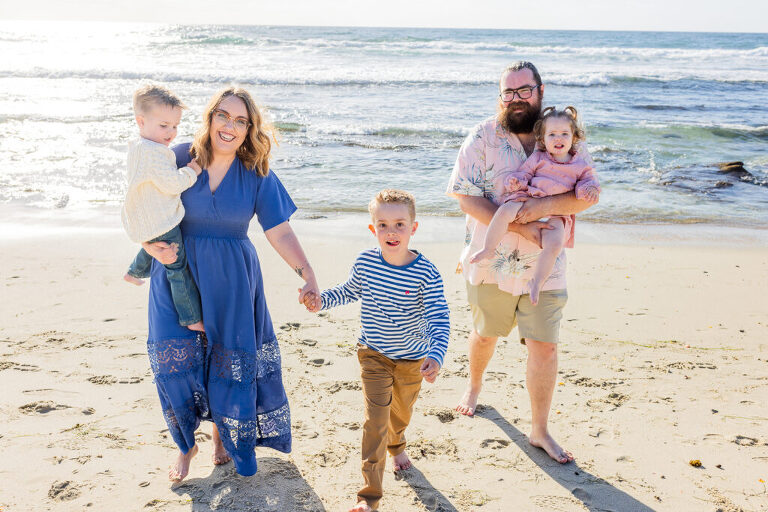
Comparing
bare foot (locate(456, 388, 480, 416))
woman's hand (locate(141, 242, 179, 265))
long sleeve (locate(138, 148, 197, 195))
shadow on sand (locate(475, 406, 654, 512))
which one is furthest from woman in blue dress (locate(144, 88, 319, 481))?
shadow on sand (locate(475, 406, 654, 512))

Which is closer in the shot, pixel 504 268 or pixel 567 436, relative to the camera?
pixel 504 268

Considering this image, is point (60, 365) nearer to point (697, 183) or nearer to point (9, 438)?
point (9, 438)

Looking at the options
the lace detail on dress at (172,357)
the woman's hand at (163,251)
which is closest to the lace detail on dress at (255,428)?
the lace detail on dress at (172,357)

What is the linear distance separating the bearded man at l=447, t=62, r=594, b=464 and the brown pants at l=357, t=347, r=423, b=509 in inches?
29.7

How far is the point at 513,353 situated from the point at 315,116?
40.3ft

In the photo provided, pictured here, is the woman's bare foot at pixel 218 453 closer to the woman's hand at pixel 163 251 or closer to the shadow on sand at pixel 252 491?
the shadow on sand at pixel 252 491

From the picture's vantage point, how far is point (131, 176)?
277 centimetres

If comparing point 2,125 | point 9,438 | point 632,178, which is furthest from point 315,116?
point 9,438

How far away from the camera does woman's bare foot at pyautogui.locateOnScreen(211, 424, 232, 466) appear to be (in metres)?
3.31

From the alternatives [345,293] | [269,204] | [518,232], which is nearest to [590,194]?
[518,232]

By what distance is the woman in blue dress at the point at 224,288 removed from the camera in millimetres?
2912

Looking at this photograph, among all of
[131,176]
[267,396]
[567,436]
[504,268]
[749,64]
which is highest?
[749,64]

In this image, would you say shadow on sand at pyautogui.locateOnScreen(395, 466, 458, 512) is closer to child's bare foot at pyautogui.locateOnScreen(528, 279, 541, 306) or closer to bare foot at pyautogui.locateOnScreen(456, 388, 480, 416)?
bare foot at pyautogui.locateOnScreen(456, 388, 480, 416)

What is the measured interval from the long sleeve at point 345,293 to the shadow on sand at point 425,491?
983 millimetres
